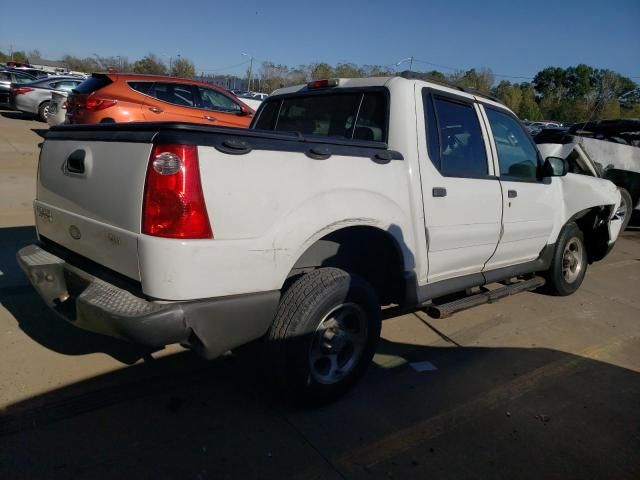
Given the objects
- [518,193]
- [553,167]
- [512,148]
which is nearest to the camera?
[518,193]

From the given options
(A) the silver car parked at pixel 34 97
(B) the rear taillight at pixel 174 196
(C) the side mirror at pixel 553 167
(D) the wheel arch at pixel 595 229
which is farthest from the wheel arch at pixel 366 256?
(A) the silver car parked at pixel 34 97

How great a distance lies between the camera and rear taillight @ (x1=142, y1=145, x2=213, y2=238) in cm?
208

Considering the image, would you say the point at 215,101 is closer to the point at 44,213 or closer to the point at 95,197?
the point at 44,213

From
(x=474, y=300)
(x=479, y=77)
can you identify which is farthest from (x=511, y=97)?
(x=474, y=300)

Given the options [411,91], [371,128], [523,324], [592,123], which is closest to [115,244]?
[371,128]

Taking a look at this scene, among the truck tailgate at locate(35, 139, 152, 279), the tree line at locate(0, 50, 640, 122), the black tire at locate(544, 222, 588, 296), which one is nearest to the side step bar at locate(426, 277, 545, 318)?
the black tire at locate(544, 222, 588, 296)

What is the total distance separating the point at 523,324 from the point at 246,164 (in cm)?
332

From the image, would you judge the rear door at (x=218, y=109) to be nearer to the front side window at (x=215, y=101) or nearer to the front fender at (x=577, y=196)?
the front side window at (x=215, y=101)

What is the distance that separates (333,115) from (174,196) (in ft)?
5.73

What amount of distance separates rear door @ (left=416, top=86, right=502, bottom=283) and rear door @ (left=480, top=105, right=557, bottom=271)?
6.2 inches

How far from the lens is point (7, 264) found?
4.56m

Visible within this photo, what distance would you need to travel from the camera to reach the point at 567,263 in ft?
17.0

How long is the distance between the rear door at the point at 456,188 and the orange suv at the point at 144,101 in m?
6.44

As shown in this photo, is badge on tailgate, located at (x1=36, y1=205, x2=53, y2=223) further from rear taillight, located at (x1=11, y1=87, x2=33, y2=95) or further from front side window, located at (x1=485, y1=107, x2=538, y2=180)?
rear taillight, located at (x1=11, y1=87, x2=33, y2=95)
